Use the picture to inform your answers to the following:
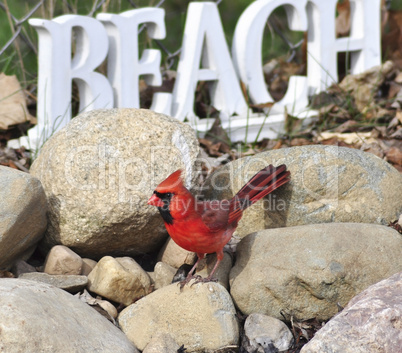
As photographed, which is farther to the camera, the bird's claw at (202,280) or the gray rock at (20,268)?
the gray rock at (20,268)

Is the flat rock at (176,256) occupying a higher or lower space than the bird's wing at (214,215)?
lower

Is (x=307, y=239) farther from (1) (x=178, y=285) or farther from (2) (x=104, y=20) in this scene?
(2) (x=104, y=20)

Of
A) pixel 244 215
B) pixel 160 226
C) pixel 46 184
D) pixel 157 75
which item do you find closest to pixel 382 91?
pixel 157 75

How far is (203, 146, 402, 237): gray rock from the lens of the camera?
3.82 meters

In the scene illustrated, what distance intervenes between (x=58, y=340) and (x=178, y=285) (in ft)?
2.56

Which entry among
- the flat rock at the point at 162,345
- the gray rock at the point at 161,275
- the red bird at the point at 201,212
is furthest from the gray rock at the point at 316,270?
the flat rock at the point at 162,345

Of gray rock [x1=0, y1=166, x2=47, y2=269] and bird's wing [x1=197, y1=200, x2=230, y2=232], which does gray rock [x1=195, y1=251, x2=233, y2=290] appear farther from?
gray rock [x1=0, y1=166, x2=47, y2=269]

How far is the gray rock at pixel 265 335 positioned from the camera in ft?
10.1

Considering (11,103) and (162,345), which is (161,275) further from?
(11,103)

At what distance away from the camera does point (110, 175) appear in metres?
3.58

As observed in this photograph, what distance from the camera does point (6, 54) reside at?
5.16 metres

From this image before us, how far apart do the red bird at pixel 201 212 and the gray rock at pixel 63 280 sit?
53cm

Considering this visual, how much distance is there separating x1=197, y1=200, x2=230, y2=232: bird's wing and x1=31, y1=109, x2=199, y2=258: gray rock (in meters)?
0.29

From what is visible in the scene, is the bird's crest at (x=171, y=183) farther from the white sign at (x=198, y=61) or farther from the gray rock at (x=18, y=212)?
the white sign at (x=198, y=61)
